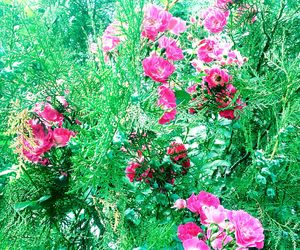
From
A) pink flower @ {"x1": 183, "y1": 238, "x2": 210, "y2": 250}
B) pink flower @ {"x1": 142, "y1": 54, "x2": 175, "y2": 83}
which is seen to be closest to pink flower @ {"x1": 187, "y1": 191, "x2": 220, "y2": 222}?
pink flower @ {"x1": 183, "y1": 238, "x2": 210, "y2": 250}

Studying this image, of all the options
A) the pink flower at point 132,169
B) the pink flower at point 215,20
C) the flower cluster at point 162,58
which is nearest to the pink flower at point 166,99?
the flower cluster at point 162,58

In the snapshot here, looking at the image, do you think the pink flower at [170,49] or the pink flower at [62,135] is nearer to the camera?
the pink flower at [62,135]

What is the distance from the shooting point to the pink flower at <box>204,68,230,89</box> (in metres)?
1.13

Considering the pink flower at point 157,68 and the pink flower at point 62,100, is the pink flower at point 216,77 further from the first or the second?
the pink flower at point 62,100

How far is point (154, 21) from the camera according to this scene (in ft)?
3.21

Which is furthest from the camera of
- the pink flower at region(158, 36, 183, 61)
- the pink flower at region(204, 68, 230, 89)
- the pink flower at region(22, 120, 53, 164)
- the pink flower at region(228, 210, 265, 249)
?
the pink flower at region(204, 68, 230, 89)

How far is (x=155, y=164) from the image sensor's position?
103 centimetres

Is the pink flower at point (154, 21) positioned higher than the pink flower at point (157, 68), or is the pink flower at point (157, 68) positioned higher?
the pink flower at point (154, 21)

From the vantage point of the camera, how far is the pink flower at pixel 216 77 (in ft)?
3.72

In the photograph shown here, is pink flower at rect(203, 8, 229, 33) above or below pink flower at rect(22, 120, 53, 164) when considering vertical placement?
above

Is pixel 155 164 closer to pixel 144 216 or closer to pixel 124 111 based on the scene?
pixel 144 216

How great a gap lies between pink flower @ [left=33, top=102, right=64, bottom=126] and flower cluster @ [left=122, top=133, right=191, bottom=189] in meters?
0.23

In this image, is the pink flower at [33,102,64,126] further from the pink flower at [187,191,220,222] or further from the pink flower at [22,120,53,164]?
the pink flower at [187,191,220,222]

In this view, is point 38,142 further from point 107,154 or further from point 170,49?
point 170,49
